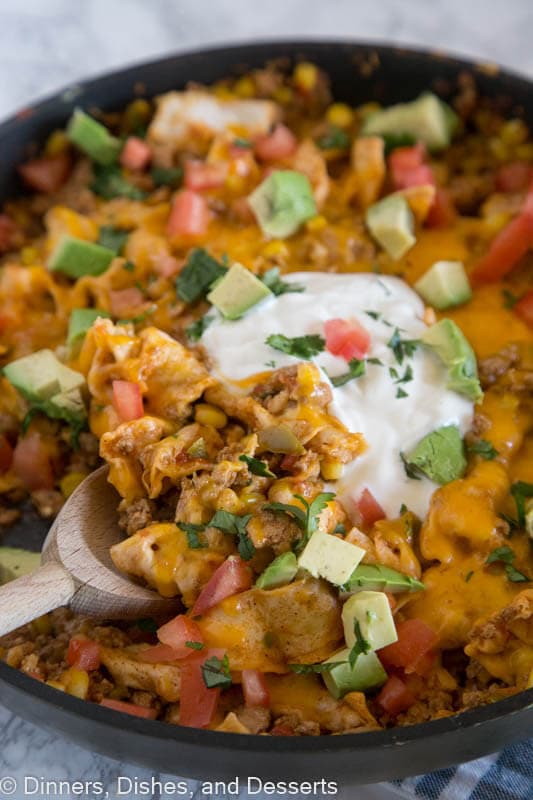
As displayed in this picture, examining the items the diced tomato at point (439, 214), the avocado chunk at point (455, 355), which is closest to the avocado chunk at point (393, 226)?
the diced tomato at point (439, 214)

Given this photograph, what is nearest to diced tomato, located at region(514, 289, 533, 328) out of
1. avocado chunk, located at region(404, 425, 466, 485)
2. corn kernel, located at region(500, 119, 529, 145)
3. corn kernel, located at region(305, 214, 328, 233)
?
avocado chunk, located at region(404, 425, 466, 485)

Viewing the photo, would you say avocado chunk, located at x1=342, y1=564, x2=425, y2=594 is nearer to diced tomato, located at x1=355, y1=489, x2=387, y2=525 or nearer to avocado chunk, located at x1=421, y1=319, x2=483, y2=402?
diced tomato, located at x1=355, y1=489, x2=387, y2=525

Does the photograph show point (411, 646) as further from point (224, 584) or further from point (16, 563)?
point (16, 563)

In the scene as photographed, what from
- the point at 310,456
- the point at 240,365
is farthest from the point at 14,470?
the point at 310,456

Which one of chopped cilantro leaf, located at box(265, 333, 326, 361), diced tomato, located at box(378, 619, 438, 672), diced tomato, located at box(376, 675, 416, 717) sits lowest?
diced tomato, located at box(376, 675, 416, 717)

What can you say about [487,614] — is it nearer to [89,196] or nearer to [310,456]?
[310,456]

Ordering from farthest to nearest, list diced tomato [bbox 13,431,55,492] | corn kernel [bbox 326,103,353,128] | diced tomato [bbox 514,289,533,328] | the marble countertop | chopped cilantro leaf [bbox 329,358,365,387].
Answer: the marble countertop → corn kernel [bbox 326,103,353,128] → diced tomato [bbox 514,289,533,328] → diced tomato [bbox 13,431,55,492] → chopped cilantro leaf [bbox 329,358,365,387]
